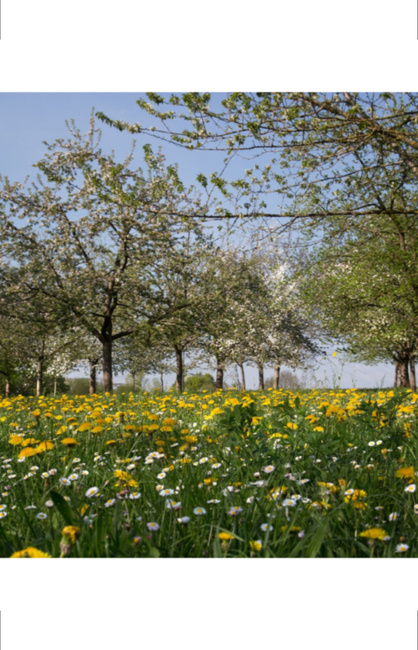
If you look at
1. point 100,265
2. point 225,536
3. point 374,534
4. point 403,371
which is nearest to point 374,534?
point 374,534

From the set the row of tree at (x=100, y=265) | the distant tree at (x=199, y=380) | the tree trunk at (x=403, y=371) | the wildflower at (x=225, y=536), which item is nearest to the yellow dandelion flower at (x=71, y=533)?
the wildflower at (x=225, y=536)

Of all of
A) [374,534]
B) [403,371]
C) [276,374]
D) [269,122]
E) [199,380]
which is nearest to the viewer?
[374,534]

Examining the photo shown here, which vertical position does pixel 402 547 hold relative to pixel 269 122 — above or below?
below

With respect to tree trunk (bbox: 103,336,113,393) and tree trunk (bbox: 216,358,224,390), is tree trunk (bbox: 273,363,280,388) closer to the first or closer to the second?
tree trunk (bbox: 216,358,224,390)

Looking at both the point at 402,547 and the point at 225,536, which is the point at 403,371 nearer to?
the point at 402,547

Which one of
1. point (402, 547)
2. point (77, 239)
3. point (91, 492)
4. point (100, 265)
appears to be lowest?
point (402, 547)

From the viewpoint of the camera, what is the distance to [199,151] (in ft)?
14.8

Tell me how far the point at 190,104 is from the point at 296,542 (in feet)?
12.4
